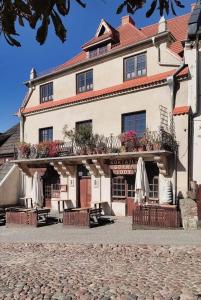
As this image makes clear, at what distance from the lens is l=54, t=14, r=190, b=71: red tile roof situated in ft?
63.1

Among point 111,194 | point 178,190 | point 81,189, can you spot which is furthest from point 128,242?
point 81,189

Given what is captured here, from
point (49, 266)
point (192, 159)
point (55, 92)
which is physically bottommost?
point (49, 266)

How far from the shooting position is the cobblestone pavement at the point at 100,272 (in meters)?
7.59

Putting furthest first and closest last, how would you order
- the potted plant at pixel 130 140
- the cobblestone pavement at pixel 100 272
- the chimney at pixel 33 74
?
1. the chimney at pixel 33 74
2. the potted plant at pixel 130 140
3. the cobblestone pavement at pixel 100 272

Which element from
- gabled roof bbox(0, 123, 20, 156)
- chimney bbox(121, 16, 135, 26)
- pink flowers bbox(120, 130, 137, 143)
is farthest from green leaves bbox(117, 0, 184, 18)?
gabled roof bbox(0, 123, 20, 156)

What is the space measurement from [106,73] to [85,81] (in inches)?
71.5

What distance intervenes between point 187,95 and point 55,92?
9.73m

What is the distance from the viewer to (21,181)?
81.0 feet

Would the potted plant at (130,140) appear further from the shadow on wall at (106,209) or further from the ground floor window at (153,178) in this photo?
the shadow on wall at (106,209)

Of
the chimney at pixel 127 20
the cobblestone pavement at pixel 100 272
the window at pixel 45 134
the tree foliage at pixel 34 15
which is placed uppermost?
the chimney at pixel 127 20

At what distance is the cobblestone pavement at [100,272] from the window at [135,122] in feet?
26.6

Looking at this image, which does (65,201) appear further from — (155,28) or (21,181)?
(155,28)

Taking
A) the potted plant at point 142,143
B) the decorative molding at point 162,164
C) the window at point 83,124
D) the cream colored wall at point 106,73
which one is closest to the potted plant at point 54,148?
the window at point 83,124

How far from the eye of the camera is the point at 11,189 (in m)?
24.3
